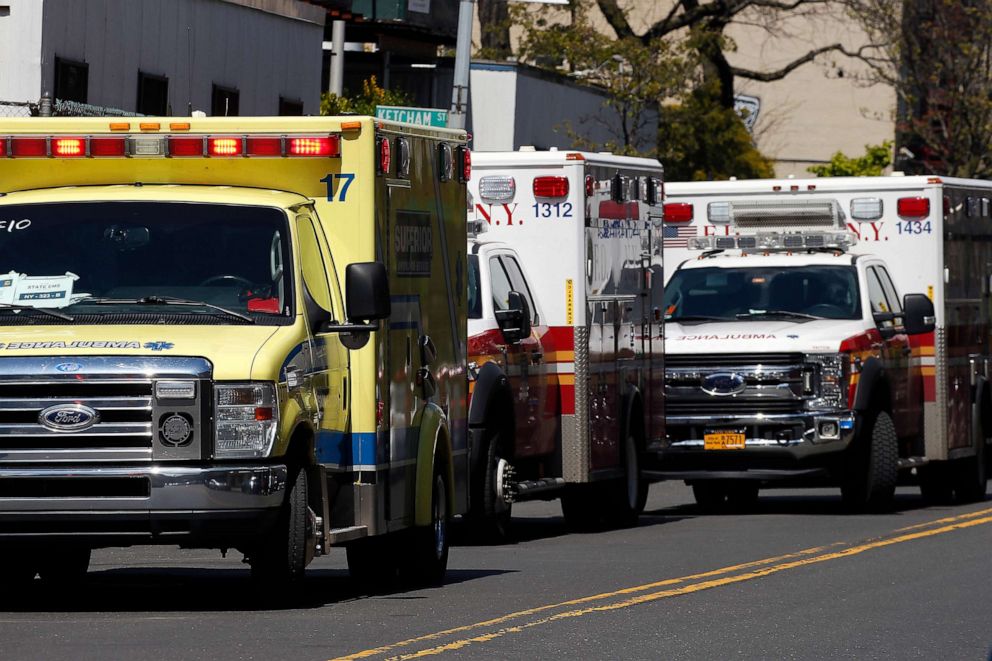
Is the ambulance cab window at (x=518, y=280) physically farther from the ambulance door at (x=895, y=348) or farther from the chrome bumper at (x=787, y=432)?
the ambulance door at (x=895, y=348)

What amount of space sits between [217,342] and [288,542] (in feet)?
3.44

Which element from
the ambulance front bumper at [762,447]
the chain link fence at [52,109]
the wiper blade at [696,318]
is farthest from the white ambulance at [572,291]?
the chain link fence at [52,109]

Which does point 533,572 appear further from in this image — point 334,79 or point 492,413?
point 334,79

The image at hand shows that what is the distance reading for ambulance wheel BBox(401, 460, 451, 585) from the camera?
42.5 ft

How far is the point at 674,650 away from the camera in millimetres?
10102

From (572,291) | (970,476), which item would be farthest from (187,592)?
(970,476)

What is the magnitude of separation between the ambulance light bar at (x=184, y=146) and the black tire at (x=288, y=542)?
72.2 inches

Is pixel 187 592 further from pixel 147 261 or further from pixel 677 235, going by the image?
pixel 677 235

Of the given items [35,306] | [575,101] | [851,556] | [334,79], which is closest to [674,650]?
[35,306]

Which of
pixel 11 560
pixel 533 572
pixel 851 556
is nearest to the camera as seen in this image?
pixel 11 560

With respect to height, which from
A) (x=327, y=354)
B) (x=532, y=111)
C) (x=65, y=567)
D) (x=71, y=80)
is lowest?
(x=65, y=567)

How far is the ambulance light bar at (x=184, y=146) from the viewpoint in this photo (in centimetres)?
1191

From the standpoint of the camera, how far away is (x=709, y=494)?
2159 centimetres

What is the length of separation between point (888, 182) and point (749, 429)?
361cm
